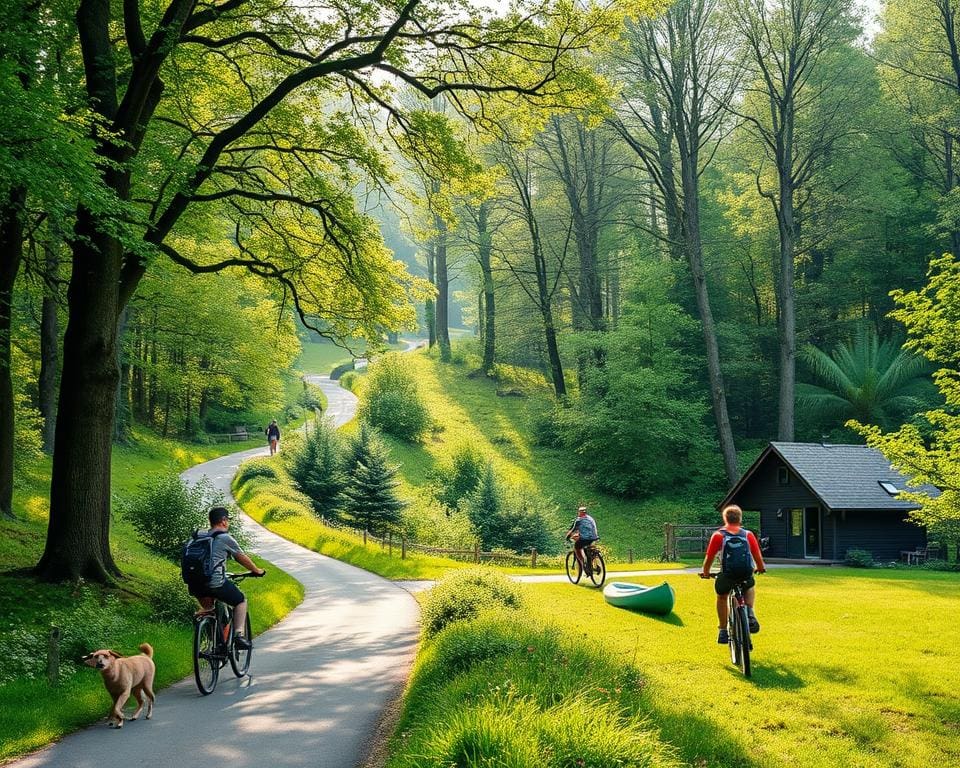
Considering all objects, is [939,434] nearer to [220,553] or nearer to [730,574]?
[730,574]

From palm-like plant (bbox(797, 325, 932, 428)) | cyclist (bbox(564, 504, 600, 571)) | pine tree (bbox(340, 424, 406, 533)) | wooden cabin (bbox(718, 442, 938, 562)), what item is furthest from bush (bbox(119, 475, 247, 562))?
palm-like plant (bbox(797, 325, 932, 428))

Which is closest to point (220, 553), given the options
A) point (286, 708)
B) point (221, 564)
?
point (221, 564)

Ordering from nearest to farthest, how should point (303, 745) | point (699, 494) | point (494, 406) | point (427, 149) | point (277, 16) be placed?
point (303, 745), point (277, 16), point (427, 149), point (699, 494), point (494, 406)

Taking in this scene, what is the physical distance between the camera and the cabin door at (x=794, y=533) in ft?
111

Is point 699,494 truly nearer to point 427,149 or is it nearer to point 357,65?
point 427,149

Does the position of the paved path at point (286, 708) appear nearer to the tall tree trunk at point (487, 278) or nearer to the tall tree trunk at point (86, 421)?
the tall tree trunk at point (86, 421)

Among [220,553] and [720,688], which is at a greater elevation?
[220,553]

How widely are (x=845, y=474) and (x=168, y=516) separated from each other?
2624 centimetres

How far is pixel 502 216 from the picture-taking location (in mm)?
61875

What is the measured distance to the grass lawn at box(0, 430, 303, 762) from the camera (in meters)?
7.85

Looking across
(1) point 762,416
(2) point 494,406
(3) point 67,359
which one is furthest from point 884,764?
(2) point 494,406

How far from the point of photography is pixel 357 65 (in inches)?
553

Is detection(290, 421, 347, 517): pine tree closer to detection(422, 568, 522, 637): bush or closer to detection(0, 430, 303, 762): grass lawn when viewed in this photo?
detection(0, 430, 303, 762): grass lawn

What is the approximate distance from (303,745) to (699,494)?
34.8 m
